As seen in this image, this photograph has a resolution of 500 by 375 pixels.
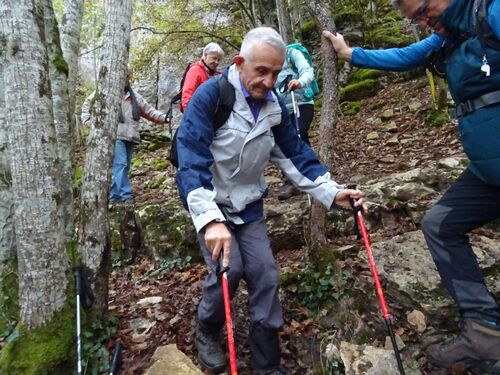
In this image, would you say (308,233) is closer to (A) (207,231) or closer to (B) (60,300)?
(A) (207,231)

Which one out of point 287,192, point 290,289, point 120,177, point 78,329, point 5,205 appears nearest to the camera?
point 78,329

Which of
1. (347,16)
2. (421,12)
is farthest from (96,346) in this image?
(347,16)

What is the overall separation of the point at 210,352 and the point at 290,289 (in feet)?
4.17

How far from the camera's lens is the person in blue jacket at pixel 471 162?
7.98 ft

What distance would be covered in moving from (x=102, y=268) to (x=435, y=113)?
7.96 metres

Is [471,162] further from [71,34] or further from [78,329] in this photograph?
[71,34]

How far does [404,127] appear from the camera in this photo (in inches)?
365

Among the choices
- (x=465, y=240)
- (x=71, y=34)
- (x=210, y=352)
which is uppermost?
(x=71, y=34)

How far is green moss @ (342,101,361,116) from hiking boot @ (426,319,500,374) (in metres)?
9.67

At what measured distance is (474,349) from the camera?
2787 mm

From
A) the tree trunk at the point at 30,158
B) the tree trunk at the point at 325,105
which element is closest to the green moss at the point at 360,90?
the tree trunk at the point at 325,105

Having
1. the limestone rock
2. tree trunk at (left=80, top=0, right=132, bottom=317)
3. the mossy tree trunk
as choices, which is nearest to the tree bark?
the mossy tree trunk

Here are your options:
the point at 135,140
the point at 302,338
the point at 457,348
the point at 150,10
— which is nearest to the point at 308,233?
the point at 302,338

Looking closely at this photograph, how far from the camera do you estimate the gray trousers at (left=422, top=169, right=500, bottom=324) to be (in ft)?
9.30
